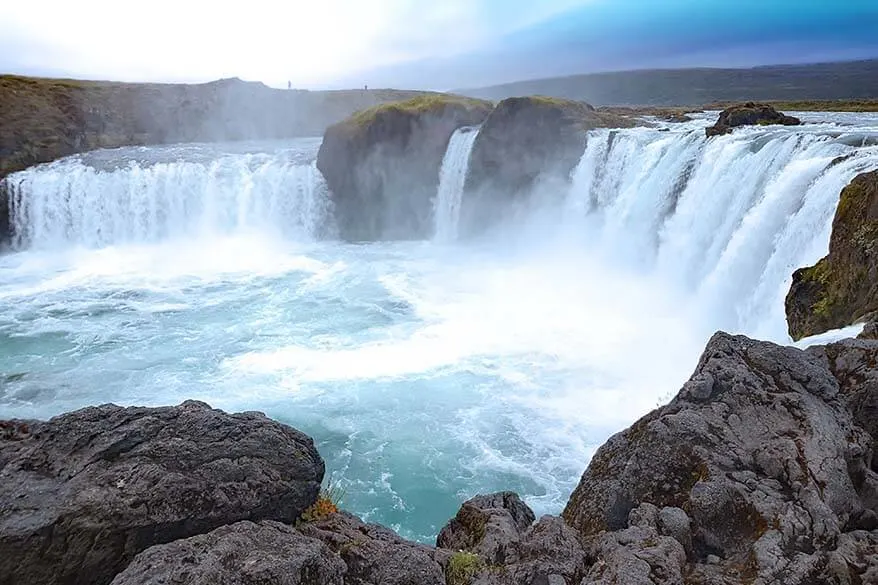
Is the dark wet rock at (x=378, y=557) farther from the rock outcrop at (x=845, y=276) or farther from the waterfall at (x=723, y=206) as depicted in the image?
the waterfall at (x=723, y=206)

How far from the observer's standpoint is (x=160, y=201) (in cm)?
3100

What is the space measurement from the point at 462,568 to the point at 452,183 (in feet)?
86.5

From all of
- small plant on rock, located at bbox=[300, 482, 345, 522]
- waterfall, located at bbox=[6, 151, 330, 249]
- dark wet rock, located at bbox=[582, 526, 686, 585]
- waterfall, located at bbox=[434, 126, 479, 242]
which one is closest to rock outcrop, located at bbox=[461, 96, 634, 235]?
waterfall, located at bbox=[434, 126, 479, 242]

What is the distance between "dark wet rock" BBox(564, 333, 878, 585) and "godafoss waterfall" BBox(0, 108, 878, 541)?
5199 mm

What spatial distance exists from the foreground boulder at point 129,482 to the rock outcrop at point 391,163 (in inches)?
1052

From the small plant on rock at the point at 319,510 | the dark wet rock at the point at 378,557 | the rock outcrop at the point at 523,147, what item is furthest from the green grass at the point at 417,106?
the dark wet rock at the point at 378,557

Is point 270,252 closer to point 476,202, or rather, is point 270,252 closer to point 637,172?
point 476,202

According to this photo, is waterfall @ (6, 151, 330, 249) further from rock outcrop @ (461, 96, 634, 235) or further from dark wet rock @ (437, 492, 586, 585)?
dark wet rock @ (437, 492, 586, 585)

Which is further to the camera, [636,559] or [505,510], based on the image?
[505,510]

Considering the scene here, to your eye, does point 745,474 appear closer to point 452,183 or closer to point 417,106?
point 452,183

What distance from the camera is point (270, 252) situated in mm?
29484

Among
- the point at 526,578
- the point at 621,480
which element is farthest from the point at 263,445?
the point at 621,480

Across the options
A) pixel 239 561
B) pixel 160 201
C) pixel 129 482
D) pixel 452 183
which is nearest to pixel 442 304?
pixel 452 183

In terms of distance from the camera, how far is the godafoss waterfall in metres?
12.9
